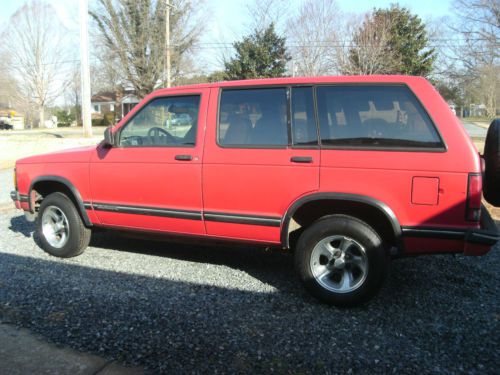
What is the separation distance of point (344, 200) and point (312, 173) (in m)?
0.34

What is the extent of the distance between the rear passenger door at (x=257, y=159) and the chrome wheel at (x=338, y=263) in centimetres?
41

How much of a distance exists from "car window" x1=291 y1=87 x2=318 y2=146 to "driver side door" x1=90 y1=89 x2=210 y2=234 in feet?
2.91

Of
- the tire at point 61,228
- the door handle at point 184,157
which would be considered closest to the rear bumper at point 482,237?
the door handle at point 184,157

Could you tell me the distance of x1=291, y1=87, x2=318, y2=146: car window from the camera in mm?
3754

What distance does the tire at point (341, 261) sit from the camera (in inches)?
139

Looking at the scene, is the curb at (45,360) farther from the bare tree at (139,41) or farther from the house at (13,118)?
the house at (13,118)

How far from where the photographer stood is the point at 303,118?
12.5ft

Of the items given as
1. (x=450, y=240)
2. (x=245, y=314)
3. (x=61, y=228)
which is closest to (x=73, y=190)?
(x=61, y=228)

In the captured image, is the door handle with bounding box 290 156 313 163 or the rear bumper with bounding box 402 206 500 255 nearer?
the rear bumper with bounding box 402 206 500 255

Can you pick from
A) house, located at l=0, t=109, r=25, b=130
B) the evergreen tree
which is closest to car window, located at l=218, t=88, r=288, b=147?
the evergreen tree

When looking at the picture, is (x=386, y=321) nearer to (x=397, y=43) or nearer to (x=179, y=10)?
(x=397, y=43)

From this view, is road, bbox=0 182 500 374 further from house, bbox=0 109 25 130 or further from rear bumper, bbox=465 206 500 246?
house, bbox=0 109 25 130

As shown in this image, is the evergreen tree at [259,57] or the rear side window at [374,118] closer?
the rear side window at [374,118]

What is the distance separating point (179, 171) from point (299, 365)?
2097mm
